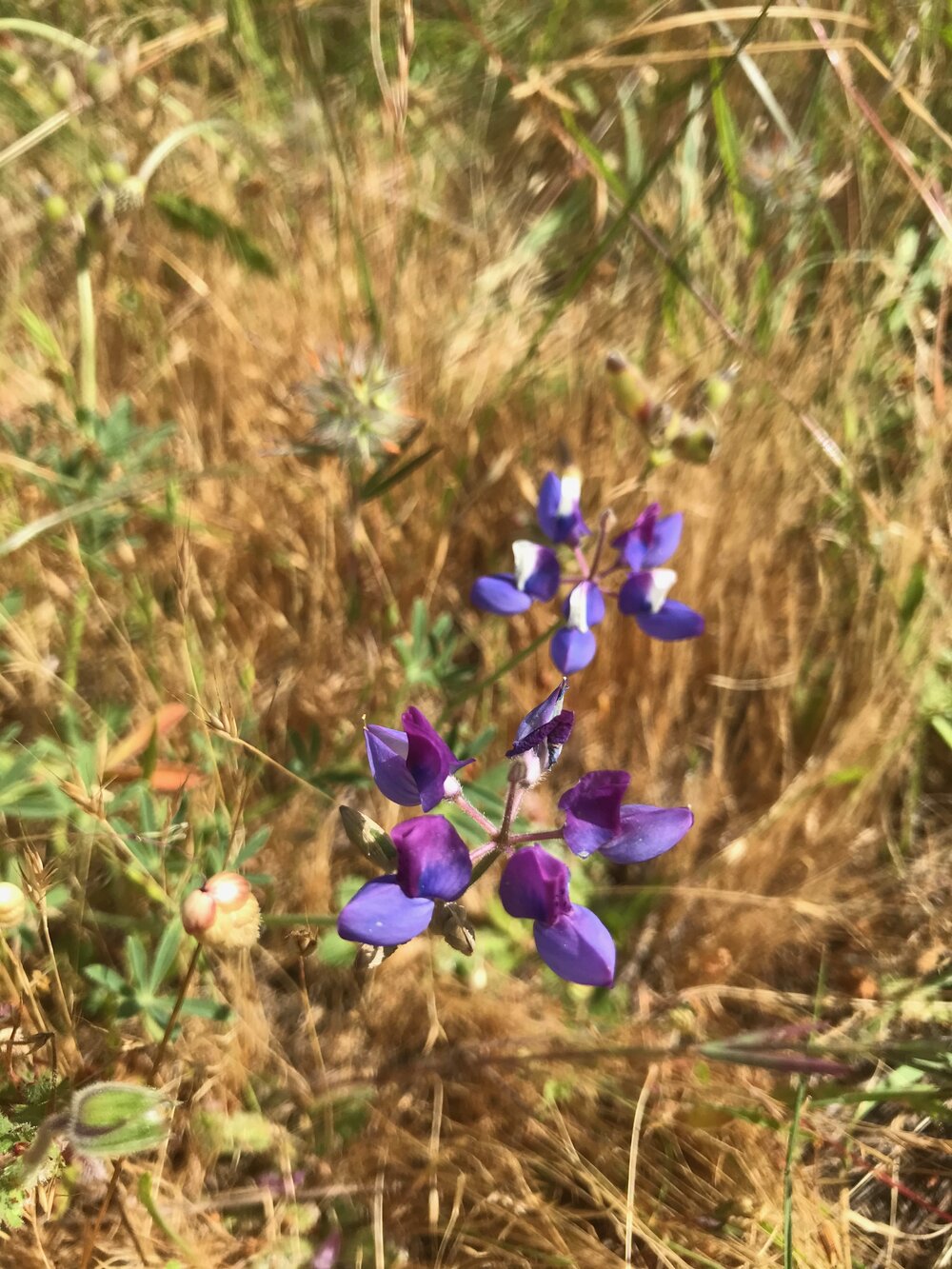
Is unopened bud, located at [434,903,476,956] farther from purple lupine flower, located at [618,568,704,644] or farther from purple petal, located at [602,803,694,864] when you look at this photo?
purple lupine flower, located at [618,568,704,644]

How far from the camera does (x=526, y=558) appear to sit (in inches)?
59.8

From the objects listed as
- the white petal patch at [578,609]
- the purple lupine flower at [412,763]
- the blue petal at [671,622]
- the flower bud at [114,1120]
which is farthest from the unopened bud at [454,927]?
the blue petal at [671,622]

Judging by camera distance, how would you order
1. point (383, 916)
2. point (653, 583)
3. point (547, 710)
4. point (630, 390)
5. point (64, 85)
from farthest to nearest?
point (64, 85)
point (630, 390)
point (653, 583)
point (547, 710)
point (383, 916)

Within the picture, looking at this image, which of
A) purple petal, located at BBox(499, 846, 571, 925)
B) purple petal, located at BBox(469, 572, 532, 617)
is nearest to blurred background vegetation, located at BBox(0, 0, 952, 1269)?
purple petal, located at BBox(469, 572, 532, 617)

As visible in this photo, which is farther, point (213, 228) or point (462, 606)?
point (213, 228)

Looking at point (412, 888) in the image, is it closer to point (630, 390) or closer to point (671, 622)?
point (671, 622)

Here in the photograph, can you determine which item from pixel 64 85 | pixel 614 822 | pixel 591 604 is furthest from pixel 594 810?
pixel 64 85

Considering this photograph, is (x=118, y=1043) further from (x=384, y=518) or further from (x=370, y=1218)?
(x=384, y=518)

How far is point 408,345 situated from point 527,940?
1.41 metres

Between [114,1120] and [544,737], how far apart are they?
70 cm

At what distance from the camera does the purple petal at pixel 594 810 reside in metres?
1.02

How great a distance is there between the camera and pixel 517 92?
1.98 metres

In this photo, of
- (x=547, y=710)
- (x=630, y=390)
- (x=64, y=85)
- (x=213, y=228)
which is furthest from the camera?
(x=213, y=228)

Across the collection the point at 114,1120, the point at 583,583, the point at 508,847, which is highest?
the point at 583,583
